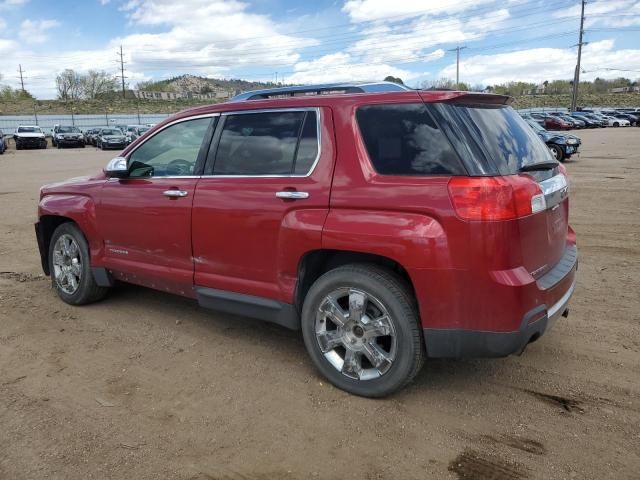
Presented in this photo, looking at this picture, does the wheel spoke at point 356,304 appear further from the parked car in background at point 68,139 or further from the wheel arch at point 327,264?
the parked car in background at point 68,139

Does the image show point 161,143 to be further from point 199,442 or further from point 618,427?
point 618,427

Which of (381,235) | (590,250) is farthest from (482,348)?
(590,250)

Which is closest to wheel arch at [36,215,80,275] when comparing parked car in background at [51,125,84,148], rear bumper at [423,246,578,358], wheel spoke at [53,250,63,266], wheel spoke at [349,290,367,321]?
wheel spoke at [53,250,63,266]

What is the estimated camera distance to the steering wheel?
4250mm

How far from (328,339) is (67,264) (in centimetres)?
304

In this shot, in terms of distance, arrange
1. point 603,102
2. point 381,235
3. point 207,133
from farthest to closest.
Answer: point 603,102
point 207,133
point 381,235

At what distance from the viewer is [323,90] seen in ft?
12.7

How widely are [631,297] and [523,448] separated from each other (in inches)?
115

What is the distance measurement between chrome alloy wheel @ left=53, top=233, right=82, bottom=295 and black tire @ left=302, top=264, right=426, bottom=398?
273 cm

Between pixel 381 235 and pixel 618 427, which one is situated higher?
pixel 381 235

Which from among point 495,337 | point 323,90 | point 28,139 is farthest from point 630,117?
point 495,337

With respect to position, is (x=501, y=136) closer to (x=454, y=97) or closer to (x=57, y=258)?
(x=454, y=97)

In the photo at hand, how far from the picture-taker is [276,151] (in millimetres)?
3754

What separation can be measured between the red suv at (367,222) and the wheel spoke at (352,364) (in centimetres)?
2
